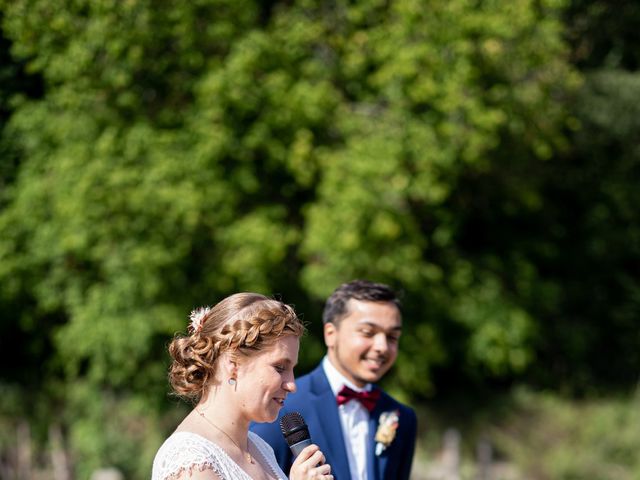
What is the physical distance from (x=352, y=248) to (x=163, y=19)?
320 cm

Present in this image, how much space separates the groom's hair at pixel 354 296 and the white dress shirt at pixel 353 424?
7.6 inches

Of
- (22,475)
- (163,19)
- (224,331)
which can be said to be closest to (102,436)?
(22,475)

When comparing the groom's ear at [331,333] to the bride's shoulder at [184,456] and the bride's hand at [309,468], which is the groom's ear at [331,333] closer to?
the bride's hand at [309,468]

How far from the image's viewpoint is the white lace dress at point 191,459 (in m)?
2.03

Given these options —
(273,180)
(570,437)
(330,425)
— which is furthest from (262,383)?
(570,437)

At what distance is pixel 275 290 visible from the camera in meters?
10.2

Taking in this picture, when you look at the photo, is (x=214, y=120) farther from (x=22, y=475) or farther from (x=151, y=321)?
(x=22, y=475)

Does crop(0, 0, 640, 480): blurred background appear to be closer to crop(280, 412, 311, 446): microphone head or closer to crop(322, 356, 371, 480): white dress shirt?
crop(322, 356, 371, 480): white dress shirt

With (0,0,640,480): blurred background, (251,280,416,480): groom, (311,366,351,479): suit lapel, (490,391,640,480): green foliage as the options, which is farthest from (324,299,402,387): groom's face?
(490,391,640,480): green foliage

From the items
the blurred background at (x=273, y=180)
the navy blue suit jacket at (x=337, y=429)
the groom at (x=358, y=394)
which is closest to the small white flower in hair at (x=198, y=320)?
the navy blue suit jacket at (x=337, y=429)

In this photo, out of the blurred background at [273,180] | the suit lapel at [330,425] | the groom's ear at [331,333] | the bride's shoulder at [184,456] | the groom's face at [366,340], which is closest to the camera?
the bride's shoulder at [184,456]

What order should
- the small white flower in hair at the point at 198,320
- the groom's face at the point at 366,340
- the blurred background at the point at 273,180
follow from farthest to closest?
the blurred background at the point at 273,180, the groom's face at the point at 366,340, the small white flower in hair at the point at 198,320

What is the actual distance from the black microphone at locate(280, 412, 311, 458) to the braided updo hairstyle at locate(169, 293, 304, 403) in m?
0.28

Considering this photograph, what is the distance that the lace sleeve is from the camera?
6.66 feet
